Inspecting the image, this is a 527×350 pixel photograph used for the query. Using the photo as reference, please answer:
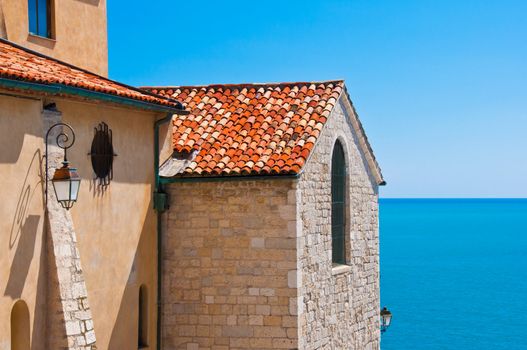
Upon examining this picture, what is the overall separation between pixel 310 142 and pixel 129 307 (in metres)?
4.15

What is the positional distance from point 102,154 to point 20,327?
322 centimetres

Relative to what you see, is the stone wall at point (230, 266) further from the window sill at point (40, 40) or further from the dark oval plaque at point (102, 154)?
the window sill at point (40, 40)

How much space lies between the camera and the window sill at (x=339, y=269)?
17.2 meters

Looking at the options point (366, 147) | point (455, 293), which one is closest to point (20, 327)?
point (366, 147)

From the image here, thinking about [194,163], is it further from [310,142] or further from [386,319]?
[386,319]

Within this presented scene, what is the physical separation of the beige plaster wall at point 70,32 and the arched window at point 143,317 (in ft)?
15.3

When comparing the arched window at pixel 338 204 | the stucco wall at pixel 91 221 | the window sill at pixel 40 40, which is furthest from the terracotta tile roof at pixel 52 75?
the arched window at pixel 338 204

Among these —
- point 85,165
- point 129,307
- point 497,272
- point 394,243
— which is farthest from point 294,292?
point 394,243

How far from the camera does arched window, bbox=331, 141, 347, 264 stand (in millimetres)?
17609

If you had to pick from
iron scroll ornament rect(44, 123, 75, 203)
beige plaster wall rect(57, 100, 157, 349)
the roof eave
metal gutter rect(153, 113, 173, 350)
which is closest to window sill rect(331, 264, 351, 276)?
the roof eave

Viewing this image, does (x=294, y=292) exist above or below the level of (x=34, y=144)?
below

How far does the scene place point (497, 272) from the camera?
88000 millimetres

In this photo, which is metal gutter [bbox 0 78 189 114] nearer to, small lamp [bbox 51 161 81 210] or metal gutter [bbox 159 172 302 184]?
small lamp [bbox 51 161 81 210]

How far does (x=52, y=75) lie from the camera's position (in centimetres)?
1258
